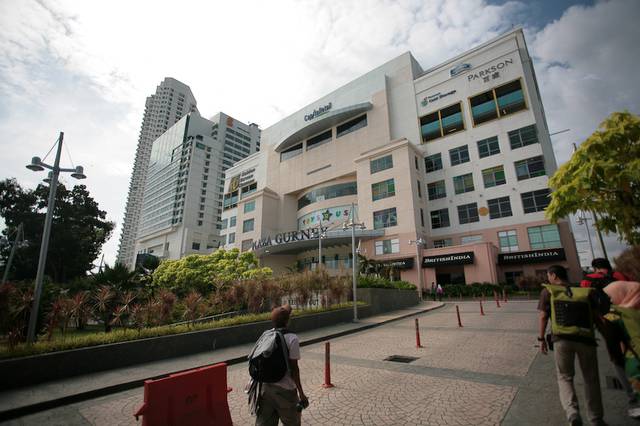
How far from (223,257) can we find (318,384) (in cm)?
2567

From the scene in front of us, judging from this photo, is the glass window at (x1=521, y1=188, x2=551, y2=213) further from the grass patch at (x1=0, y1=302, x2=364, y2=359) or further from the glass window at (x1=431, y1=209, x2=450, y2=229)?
the grass patch at (x1=0, y1=302, x2=364, y2=359)

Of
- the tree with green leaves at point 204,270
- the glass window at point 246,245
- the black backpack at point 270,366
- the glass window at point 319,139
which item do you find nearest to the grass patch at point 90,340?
the black backpack at point 270,366

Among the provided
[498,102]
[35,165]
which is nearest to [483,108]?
[498,102]

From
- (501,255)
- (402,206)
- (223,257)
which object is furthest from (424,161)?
(223,257)

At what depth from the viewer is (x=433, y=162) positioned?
137ft

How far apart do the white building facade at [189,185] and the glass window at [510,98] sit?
8050 cm

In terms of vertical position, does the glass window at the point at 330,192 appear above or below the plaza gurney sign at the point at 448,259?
above

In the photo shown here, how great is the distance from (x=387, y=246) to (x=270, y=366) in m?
35.6

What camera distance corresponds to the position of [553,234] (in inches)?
1234

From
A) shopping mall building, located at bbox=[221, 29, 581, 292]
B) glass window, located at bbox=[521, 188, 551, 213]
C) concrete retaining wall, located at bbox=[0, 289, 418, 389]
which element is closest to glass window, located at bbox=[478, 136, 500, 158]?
shopping mall building, located at bbox=[221, 29, 581, 292]

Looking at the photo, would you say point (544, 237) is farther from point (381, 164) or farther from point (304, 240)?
point (304, 240)

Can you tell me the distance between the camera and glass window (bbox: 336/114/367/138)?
48.9 metres

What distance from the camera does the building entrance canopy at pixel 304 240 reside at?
38.1 meters

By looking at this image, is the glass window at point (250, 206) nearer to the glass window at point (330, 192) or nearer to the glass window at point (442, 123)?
the glass window at point (330, 192)
